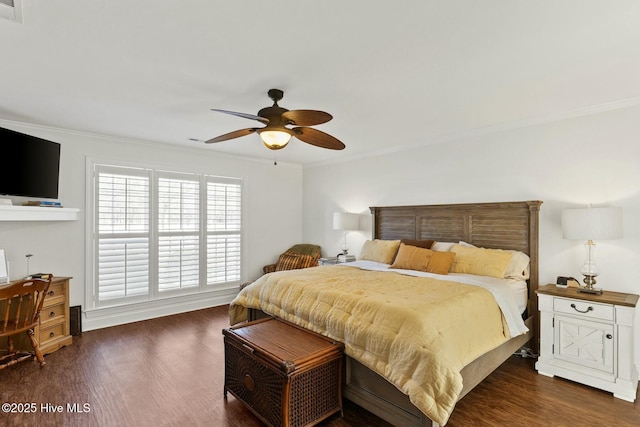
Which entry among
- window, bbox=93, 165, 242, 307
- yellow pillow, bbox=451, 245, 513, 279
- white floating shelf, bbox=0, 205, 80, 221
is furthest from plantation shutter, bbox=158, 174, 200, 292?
yellow pillow, bbox=451, 245, 513, 279

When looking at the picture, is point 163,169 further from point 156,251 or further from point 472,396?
point 472,396

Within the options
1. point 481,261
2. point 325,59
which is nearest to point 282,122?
point 325,59

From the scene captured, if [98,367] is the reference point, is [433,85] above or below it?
above

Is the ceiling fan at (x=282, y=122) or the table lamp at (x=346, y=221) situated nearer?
the ceiling fan at (x=282, y=122)

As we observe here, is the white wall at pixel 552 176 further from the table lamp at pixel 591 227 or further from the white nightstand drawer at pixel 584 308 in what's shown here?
the white nightstand drawer at pixel 584 308

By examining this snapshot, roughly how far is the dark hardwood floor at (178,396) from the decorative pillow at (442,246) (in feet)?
4.30

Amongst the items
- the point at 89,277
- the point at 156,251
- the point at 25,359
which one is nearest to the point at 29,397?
the point at 25,359

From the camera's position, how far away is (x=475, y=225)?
3908mm

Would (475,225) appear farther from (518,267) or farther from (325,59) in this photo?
(325,59)

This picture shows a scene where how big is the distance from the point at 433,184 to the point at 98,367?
4.33 m

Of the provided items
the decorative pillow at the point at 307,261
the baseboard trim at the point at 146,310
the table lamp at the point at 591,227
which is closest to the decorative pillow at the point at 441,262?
the table lamp at the point at 591,227

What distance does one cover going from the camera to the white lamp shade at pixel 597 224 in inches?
107

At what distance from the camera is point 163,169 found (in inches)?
185

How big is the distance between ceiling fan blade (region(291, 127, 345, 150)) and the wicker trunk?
1682 millimetres
